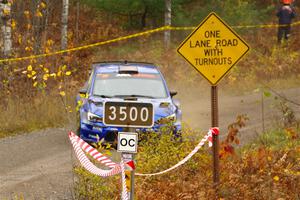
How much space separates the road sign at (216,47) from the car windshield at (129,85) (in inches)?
188

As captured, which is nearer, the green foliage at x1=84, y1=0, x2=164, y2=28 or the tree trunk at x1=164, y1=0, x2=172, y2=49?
the tree trunk at x1=164, y1=0, x2=172, y2=49

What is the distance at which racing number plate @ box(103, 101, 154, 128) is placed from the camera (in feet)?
21.0

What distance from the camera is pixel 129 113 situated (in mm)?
6434

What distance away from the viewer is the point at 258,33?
24.6 meters

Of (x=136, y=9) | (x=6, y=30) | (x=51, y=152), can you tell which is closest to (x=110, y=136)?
(x=51, y=152)

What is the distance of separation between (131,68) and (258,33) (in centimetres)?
1208

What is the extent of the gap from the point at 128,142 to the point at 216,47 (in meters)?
2.22

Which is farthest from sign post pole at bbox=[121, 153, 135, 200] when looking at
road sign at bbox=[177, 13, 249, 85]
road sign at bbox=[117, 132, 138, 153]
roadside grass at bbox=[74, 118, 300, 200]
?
road sign at bbox=[177, 13, 249, 85]

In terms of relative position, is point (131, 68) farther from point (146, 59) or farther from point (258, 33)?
point (258, 33)

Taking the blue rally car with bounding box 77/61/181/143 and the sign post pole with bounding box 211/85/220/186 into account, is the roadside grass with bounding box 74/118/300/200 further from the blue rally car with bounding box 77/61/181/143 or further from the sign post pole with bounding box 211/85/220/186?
the blue rally car with bounding box 77/61/181/143

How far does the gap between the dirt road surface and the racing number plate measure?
238cm

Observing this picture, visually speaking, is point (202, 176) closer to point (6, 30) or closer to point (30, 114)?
point (30, 114)

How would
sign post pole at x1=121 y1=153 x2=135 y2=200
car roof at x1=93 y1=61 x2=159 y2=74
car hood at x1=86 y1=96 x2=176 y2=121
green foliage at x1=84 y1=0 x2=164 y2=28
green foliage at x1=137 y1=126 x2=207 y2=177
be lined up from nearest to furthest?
sign post pole at x1=121 y1=153 x2=135 y2=200 < green foliage at x1=137 y1=126 x2=207 y2=177 < car hood at x1=86 y1=96 x2=176 y2=121 < car roof at x1=93 y1=61 x2=159 y2=74 < green foliage at x1=84 y1=0 x2=164 y2=28

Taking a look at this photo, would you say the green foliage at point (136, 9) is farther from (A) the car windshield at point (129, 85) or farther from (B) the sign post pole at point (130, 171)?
(B) the sign post pole at point (130, 171)
